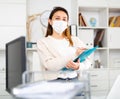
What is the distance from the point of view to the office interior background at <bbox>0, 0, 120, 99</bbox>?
3.78 meters

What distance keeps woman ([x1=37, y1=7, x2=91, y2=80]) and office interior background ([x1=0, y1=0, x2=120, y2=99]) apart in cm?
219

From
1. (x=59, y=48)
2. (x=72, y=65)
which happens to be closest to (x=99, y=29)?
(x=59, y=48)

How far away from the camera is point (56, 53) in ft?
4.83

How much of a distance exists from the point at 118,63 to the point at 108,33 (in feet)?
1.95

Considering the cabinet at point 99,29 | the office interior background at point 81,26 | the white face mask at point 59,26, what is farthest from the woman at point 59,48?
the cabinet at point 99,29

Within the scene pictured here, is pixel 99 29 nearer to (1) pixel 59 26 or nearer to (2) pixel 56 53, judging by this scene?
(1) pixel 59 26

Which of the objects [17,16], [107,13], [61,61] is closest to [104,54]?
[107,13]

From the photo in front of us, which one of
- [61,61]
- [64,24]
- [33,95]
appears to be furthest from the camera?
[64,24]

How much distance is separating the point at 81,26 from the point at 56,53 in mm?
2590

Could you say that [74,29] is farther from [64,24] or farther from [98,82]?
[64,24]

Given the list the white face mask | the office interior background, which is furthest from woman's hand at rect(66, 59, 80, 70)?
the office interior background

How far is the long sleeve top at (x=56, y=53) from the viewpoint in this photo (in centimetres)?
137

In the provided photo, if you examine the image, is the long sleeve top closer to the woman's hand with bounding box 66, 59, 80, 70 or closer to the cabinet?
the woman's hand with bounding box 66, 59, 80, 70

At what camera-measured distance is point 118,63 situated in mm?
4188
